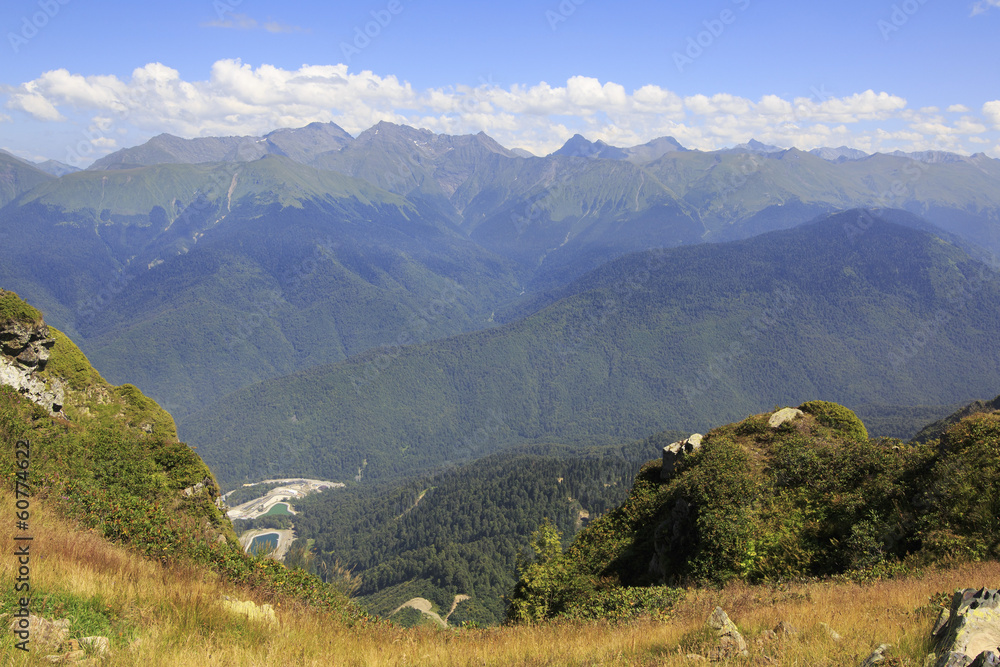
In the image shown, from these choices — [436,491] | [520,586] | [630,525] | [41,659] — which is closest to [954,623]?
[41,659]

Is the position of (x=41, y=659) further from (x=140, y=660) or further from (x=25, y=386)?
(x=25, y=386)

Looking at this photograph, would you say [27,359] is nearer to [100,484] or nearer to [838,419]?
[100,484]

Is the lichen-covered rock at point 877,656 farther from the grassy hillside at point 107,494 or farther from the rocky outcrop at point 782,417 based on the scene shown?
the rocky outcrop at point 782,417

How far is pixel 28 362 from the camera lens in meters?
24.1

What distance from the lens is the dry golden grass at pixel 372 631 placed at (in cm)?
713

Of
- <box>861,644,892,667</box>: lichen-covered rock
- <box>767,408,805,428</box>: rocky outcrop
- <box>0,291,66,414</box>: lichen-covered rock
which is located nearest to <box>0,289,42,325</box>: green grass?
<box>0,291,66,414</box>: lichen-covered rock

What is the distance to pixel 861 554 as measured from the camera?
1386 cm

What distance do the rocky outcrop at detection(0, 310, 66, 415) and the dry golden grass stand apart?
1680 cm

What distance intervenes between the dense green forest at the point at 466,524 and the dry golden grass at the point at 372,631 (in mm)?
74384

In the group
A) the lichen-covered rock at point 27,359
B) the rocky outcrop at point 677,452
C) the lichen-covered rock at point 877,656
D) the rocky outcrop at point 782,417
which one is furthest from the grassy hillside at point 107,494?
the rocky outcrop at point 782,417

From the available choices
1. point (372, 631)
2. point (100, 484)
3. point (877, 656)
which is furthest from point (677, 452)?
point (100, 484)

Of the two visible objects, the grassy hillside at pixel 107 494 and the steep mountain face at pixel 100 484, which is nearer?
the grassy hillside at pixel 107 494

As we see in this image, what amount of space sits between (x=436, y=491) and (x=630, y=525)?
143 meters

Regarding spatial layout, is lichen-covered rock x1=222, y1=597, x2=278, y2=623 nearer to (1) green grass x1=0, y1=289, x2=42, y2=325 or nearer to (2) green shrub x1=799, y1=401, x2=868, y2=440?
(1) green grass x1=0, y1=289, x2=42, y2=325
